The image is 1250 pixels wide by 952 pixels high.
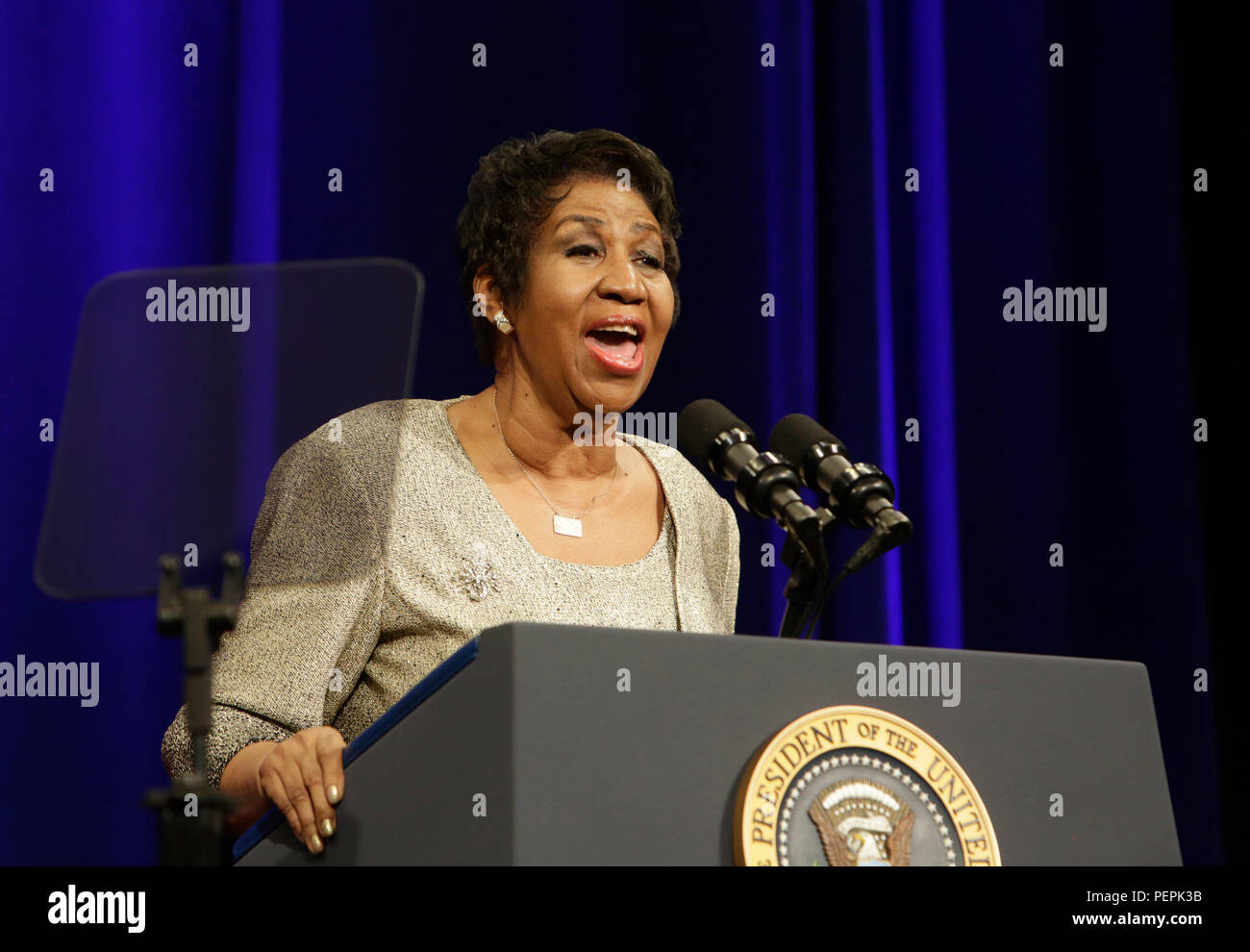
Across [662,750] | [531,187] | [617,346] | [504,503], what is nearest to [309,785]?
[662,750]

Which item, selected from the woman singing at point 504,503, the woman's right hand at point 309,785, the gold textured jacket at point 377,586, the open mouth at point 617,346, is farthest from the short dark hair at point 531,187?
the woman's right hand at point 309,785

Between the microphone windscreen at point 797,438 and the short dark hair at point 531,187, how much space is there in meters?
0.61

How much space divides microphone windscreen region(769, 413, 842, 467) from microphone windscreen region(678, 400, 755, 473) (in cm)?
5

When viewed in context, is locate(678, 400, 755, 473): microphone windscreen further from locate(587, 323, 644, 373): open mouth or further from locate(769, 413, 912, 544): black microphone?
locate(587, 323, 644, 373): open mouth

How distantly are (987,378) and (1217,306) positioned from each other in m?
0.46

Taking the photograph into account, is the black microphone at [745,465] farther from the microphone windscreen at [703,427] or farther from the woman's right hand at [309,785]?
the woman's right hand at [309,785]

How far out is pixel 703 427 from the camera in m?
1.41

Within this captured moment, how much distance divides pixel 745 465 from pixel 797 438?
0.37 ft

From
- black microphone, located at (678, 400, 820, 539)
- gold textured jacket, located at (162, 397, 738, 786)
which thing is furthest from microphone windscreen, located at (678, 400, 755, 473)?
gold textured jacket, located at (162, 397, 738, 786)

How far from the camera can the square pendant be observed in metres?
1.80

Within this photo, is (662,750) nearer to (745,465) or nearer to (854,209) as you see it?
(745,465)

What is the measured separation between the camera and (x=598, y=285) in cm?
189

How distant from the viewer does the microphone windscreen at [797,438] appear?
4.65 feet
